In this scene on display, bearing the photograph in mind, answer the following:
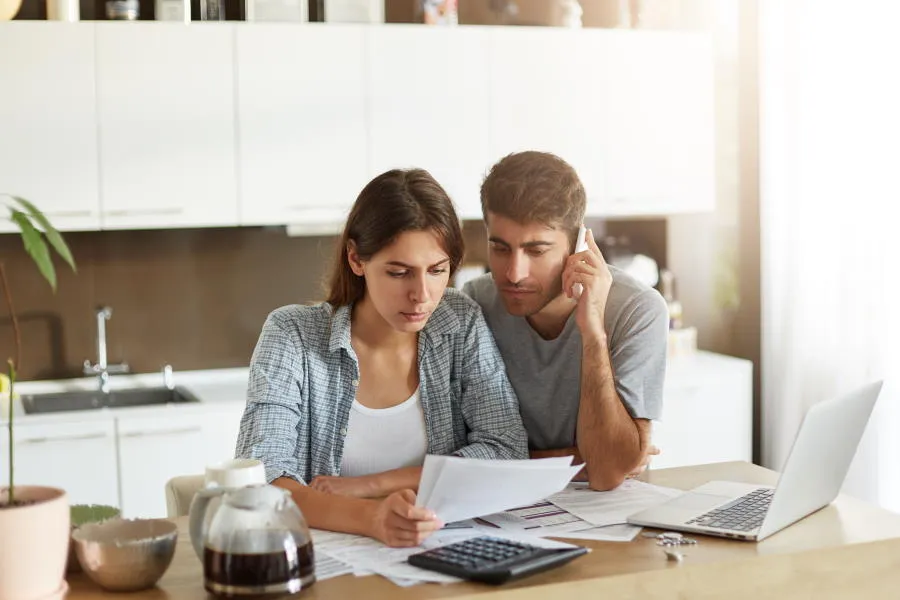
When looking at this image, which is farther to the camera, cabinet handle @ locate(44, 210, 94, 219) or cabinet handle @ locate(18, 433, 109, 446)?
cabinet handle @ locate(44, 210, 94, 219)

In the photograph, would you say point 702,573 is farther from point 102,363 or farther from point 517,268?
point 102,363

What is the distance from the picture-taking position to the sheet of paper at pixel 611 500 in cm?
192

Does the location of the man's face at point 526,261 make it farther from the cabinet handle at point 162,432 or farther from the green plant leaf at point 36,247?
the cabinet handle at point 162,432

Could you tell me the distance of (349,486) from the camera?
2.04 meters

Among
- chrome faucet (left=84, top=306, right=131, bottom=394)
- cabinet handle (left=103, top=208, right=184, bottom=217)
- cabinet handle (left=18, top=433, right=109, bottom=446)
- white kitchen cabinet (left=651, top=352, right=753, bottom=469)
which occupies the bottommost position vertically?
white kitchen cabinet (left=651, top=352, right=753, bottom=469)

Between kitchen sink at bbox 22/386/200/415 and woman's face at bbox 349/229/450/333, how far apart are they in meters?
1.75

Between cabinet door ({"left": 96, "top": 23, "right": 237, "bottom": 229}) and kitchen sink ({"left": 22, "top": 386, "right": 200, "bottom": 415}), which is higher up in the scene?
cabinet door ({"left": 96, "top": 23, "right": 237, "bottom": 229})

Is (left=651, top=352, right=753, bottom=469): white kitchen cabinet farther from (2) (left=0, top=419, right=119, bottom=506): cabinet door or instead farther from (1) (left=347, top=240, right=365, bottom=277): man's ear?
(1) (left=347, top=240, right=365, bottom=277): man's ear

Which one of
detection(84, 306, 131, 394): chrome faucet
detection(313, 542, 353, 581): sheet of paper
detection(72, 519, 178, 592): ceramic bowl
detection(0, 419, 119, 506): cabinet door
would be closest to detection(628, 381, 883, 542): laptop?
detection(313, 542, 353, 581): sheet of paper

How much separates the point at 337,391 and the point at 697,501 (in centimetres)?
70

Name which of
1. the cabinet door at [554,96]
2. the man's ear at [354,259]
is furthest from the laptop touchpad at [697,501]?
the cabinet door at [554,96]

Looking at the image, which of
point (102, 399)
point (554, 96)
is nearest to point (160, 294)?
point (102, 399)

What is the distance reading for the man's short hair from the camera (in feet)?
7.56

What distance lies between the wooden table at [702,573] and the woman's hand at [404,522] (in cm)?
13
